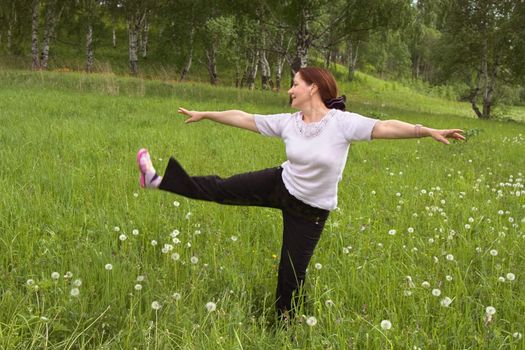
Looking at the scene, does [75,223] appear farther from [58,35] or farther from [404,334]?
[58,35]

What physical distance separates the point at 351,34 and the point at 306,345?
912 inches

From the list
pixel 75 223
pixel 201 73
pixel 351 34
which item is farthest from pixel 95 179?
pixel 201 73

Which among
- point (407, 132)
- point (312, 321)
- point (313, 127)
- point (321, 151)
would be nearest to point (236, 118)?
point (313, 127)

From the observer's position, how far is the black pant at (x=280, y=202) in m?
3.16

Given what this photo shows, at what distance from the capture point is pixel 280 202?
330 centimetres

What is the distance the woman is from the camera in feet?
9.89

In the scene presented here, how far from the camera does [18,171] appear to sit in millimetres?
6113

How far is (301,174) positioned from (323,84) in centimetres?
70

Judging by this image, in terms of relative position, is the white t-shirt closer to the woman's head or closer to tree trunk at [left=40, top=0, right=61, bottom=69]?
the woman's head

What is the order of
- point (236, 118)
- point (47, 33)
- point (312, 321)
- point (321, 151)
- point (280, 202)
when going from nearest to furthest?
point (312, 321) < point (321, 151) < point (280, 202) < point (236, 118) < point (47, 33)

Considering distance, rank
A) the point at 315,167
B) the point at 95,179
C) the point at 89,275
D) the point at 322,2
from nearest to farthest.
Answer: the point at 315,167 < the point at 89,275 < the point at 95,179 < the point at 322,2

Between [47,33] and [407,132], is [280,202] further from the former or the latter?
[47,33]

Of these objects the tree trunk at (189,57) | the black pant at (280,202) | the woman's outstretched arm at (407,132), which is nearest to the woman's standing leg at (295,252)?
the black pant at (280,202)

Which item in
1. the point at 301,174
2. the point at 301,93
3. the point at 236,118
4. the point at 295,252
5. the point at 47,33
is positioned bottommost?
the point at 295,252
